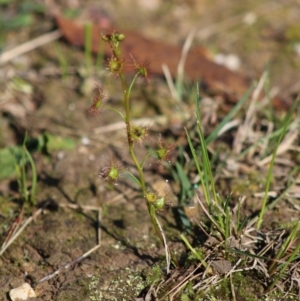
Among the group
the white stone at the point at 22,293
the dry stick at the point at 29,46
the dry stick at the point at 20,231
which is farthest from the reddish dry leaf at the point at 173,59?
the white stone at the point at 22,293

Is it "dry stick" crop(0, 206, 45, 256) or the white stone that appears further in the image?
"dry stick" crop(0, 206, 45, 256)

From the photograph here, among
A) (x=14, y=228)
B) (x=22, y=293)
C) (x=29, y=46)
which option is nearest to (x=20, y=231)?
(x=14, y=228)

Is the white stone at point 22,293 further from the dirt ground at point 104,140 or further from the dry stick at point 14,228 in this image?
the dry stick at point 14,228

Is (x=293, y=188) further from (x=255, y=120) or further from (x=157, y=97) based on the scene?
(x=157, y=97)

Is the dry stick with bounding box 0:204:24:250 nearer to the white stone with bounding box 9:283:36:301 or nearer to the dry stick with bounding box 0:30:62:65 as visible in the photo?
the white stone with bounding box 9:283:36:301

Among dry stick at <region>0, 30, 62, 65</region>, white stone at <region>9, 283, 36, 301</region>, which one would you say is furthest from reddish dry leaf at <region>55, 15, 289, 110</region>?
white stone at <region>9, 283, 36, 301</region>

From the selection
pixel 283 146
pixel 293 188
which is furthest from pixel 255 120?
pixel 293 188
